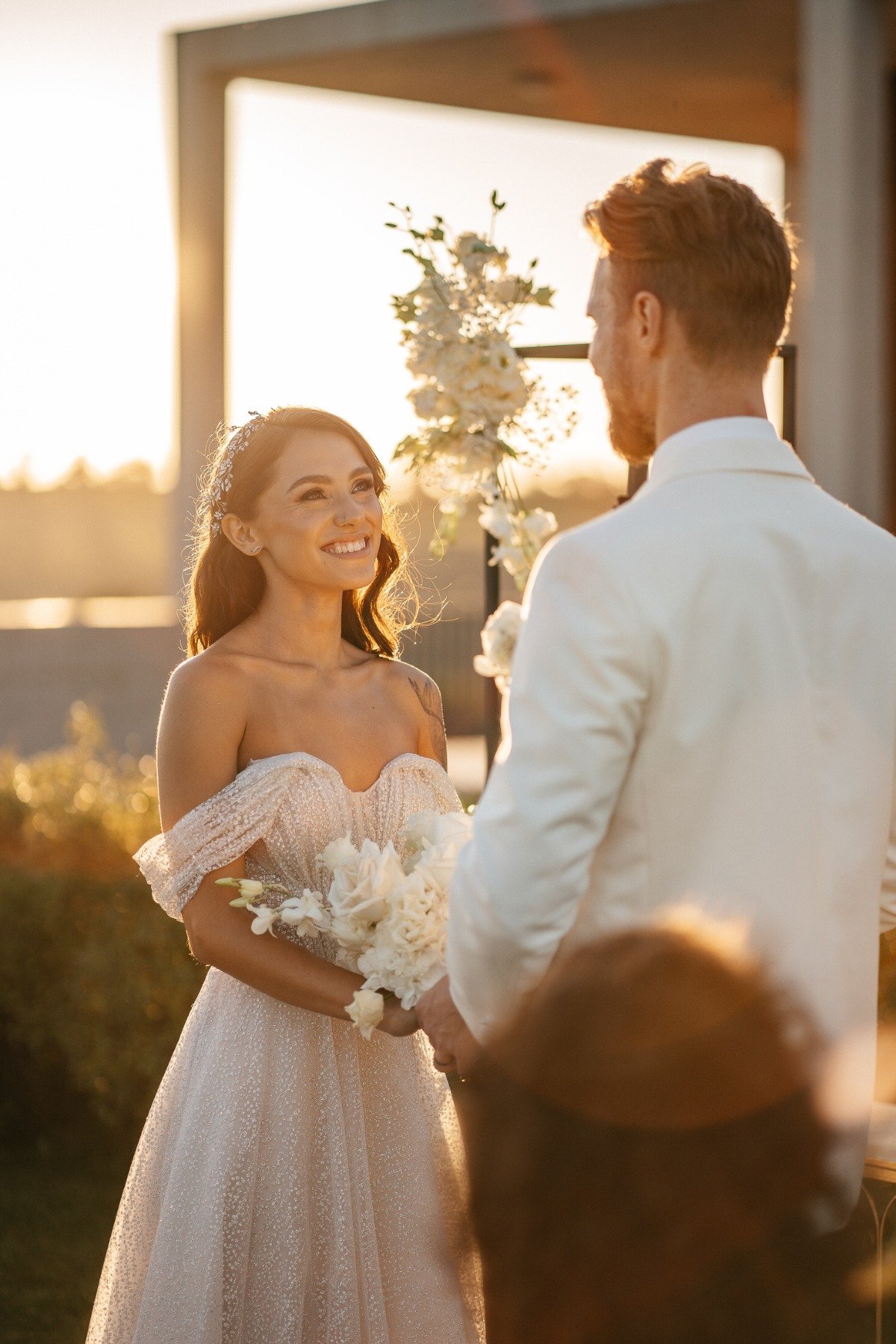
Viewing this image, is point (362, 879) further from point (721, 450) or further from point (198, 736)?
point (721, 450)

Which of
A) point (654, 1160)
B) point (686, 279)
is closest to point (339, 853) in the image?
point (686, 279)

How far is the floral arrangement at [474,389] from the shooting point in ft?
8.56

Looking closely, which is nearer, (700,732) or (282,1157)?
(700,732)

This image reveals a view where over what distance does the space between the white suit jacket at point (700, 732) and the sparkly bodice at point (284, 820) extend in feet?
3.13

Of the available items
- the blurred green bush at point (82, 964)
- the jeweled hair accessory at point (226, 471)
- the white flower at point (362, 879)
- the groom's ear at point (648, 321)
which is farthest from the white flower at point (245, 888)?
the blurred green bush at point (82, 964)

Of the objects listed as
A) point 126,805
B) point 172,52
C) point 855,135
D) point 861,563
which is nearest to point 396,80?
point 172,52

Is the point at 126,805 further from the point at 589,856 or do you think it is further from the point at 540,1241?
the point at 540,1241

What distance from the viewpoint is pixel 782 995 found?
1.46 meters

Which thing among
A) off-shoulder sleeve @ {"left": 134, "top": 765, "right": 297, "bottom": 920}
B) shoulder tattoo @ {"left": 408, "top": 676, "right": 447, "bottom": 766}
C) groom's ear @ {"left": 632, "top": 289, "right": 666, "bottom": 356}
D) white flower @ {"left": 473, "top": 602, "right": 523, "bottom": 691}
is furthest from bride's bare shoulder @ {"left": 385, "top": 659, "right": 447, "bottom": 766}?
groom's ear @ {"left": 632, "top": 289, "right": 666, "bottom": 356}

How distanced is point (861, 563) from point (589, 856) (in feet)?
1.84

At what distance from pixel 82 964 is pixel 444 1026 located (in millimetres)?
3759

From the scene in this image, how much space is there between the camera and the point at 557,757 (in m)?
1.92

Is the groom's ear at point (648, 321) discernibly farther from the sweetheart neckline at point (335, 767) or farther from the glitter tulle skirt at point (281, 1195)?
the glitter tulle skirt at point (281, 1195)

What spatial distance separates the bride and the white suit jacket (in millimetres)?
991
